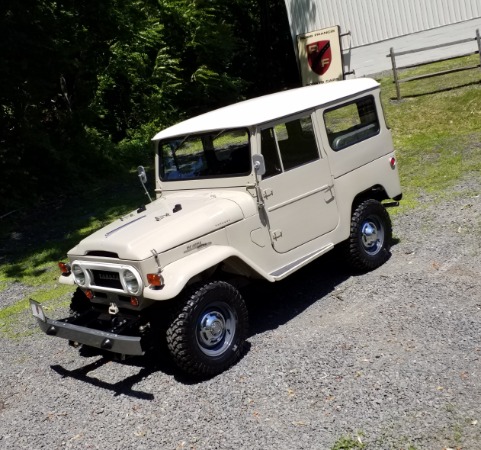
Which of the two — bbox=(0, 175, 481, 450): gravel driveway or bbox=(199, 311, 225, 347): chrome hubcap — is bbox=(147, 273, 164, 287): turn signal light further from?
bbox=(0, 175, 481, 450): gravel driveway

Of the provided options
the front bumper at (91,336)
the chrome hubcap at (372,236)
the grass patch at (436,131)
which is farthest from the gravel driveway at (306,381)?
the grass patch at (436,131)

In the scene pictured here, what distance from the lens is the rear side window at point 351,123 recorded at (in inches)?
260

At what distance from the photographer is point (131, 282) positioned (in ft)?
16.7

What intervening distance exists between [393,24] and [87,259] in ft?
60.8

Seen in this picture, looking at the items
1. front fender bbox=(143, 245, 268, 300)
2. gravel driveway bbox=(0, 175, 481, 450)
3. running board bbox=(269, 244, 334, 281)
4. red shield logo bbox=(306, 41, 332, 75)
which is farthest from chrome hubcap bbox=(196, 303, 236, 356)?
red shield logo bbox=(306, 41, 332, 75)

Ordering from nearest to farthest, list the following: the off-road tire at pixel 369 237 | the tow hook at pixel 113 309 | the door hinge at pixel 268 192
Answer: the tow hook at pixel 113 309
the door hinge at pixel 268 192
the off-road tire at pixel 369 237

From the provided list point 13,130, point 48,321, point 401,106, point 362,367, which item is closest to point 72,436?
point 48,321

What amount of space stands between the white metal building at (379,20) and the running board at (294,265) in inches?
665

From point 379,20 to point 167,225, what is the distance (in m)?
18.2

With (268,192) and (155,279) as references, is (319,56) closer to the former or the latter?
(268,192)

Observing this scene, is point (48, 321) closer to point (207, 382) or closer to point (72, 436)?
point (72, 436)

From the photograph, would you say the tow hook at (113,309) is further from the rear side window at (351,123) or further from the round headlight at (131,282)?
the rear side window at (351,123)

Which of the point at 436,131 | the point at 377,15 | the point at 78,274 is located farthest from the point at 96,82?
the point at 78,274

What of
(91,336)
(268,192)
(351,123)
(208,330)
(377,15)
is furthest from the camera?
(377,15)
